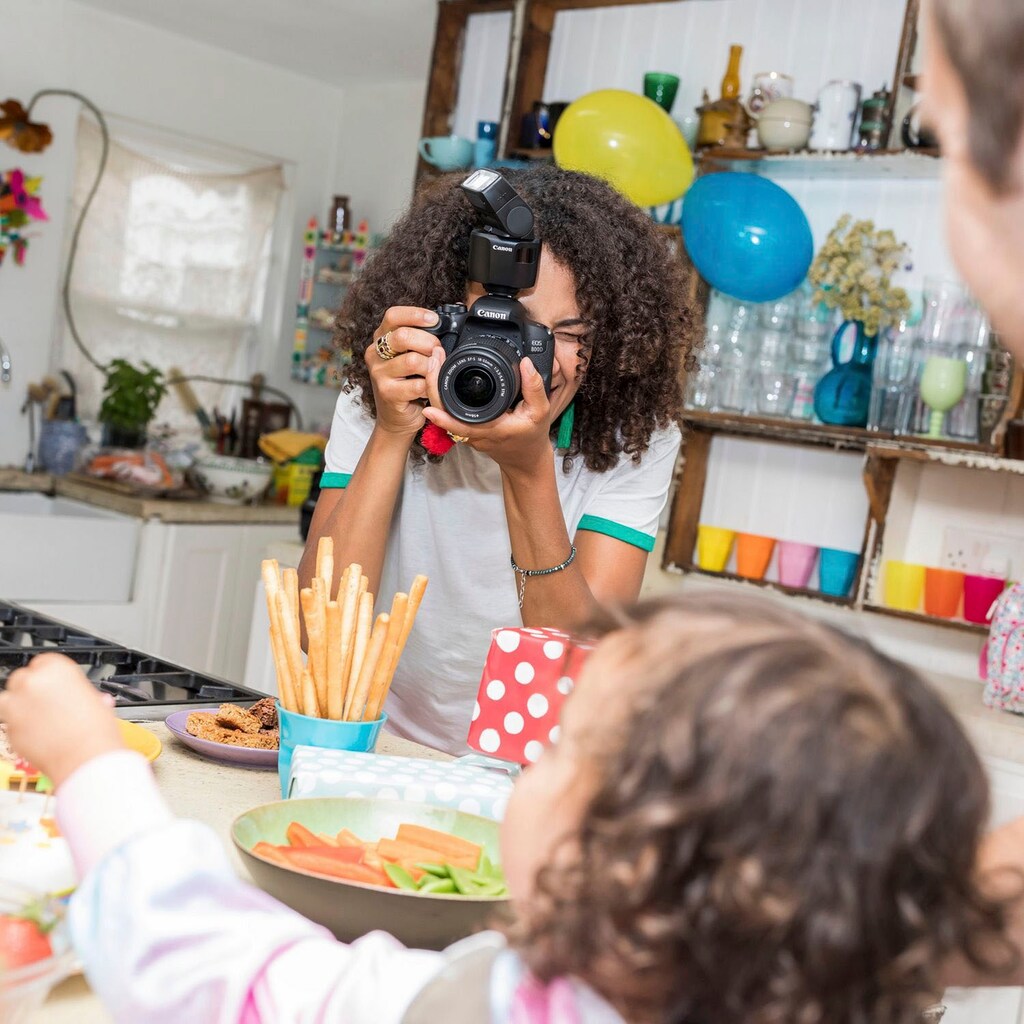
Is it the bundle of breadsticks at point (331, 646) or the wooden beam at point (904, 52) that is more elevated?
the wooden beam at point (904, 52)

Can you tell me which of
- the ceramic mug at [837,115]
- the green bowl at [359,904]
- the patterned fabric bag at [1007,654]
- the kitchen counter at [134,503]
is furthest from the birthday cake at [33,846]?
the kitchen counter at [134,503]

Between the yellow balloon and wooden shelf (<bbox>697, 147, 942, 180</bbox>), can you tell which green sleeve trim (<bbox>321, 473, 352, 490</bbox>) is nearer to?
the yellow balloon

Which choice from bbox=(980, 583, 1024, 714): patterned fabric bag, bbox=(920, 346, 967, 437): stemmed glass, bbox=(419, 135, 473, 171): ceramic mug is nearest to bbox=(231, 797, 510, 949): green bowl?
bbox=(980, 583, 1024, 714): patterned fabric bag

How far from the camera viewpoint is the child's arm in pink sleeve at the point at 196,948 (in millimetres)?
564

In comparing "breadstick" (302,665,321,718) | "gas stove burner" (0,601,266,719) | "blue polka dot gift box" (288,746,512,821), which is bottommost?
"gas stove burner" (0,601,266,719)

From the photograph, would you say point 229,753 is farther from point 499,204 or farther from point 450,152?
point 450,152

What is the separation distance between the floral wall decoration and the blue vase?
2.50 meters

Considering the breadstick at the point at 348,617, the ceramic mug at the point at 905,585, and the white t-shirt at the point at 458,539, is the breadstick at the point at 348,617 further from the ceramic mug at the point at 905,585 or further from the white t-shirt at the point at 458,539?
the ceramic mug at the point at 905,585

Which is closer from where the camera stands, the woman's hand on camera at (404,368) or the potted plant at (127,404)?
the woman's hand on camera at (404,368)

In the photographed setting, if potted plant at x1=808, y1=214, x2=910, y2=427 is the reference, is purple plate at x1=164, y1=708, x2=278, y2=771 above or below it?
below

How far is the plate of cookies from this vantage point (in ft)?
3.59

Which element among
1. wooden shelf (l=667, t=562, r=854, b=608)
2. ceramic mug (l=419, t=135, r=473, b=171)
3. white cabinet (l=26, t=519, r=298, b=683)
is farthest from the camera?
white cabinet (l=26, t=519, r=298, b=683)

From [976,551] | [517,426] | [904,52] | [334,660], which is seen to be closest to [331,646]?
[334,660]

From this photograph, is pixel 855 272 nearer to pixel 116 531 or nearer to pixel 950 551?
pixel 950 551
